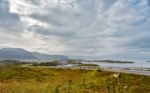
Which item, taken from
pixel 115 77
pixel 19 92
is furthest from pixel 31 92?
pixel 115 77

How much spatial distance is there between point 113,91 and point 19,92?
16.5 ft

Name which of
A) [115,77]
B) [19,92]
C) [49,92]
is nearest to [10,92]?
[19,92]

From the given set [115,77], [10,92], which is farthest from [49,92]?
[115,77]

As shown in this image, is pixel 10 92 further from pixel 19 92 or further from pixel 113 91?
pixel 113 91

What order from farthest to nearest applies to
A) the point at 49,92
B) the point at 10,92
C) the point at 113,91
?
the point at 49,92 → the point at 10,92 → the point at 113,91

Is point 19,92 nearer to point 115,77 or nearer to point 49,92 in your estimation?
point 49,92

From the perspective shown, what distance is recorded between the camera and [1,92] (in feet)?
50.2

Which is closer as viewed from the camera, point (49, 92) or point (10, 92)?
point (10, 92)

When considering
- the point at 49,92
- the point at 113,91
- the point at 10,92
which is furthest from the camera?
the point at 49,92

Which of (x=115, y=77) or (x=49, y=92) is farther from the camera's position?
(x=49, y=92)

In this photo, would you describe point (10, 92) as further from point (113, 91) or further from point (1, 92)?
point (113, 91)

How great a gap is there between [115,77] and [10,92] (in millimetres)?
5272

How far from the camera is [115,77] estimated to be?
13.4m

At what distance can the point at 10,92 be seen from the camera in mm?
14789
